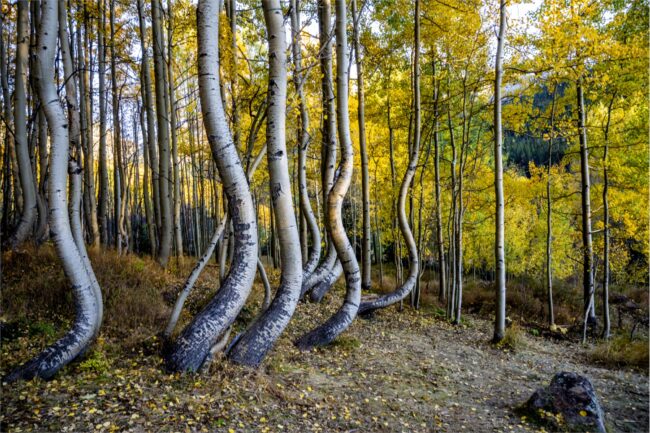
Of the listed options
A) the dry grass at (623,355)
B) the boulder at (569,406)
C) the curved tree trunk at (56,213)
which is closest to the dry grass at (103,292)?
the curved tree trunk at (56,213)

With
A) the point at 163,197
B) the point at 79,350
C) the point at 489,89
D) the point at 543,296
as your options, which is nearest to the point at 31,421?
the point at 79,350

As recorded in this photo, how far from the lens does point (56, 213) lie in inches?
148

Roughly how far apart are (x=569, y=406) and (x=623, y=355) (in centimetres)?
489

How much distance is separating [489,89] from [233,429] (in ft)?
38.3

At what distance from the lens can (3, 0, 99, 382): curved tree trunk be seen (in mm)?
3771

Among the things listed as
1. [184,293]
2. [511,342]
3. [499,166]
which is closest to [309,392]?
[184,293]

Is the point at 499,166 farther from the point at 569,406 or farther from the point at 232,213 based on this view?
the point at 232,213

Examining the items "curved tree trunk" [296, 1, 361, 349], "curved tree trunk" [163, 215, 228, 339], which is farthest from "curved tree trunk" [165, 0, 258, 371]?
"curved tree trunk" [296, 1, 361, 349]

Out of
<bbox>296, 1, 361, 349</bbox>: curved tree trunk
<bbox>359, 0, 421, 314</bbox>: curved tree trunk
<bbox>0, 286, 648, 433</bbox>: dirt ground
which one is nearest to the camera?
<bbox>0, 286, 648, 433</bbox>: dirt ground

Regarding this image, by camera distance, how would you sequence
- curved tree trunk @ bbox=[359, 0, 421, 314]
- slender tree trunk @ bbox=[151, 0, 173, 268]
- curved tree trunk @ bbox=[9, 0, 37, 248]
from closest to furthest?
curved tree trunk @ bbox=[9, 0, 37, 248]
curved tree trunk @ bbox=[359, 0, 421, 314]
slender tree trunk @ bbox=[151, 0, 173, 268]

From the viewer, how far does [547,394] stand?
15.9 feet

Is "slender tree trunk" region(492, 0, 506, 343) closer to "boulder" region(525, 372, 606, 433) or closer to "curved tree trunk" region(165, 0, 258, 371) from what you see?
"boulder" region(525, 372, 606, 433)

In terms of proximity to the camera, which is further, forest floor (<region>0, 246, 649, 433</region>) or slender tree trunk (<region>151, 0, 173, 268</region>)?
slender tree trunk (<region>151, 0, 173, 268</region>)

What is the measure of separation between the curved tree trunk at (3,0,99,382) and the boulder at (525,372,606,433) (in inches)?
213
